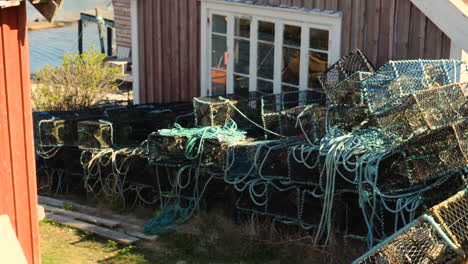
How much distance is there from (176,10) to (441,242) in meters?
7.34

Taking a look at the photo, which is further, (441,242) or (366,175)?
(366,175)

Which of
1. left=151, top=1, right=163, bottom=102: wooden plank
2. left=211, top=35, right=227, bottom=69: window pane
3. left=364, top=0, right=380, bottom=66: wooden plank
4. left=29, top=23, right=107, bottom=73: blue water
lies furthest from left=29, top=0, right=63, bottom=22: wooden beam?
left=29, top=23, right=107, bottom=73: blue water

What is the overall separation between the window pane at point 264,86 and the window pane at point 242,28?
0.73 metres

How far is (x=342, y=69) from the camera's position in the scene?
9.84m

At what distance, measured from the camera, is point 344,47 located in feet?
34.1

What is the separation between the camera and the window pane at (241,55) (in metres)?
11.7

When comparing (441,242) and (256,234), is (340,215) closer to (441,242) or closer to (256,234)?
(256,234)

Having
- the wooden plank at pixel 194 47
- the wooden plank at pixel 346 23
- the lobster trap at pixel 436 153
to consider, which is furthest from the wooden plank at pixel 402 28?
the wooden plank at pixel 194 47

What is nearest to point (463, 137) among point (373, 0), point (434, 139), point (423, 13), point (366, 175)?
point (434, 139)

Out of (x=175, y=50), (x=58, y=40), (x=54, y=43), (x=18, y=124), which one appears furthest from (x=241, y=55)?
(x=58, y=40)

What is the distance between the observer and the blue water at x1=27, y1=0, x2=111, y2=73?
25.2m

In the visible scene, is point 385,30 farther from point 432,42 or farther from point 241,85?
point 241,85

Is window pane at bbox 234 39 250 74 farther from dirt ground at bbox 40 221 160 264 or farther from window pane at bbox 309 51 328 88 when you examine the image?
dirt ground at bbox 40 221 160 264

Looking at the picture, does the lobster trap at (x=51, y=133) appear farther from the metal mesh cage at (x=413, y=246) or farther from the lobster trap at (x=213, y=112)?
the metal mesh cage at (x=413, y=246)
